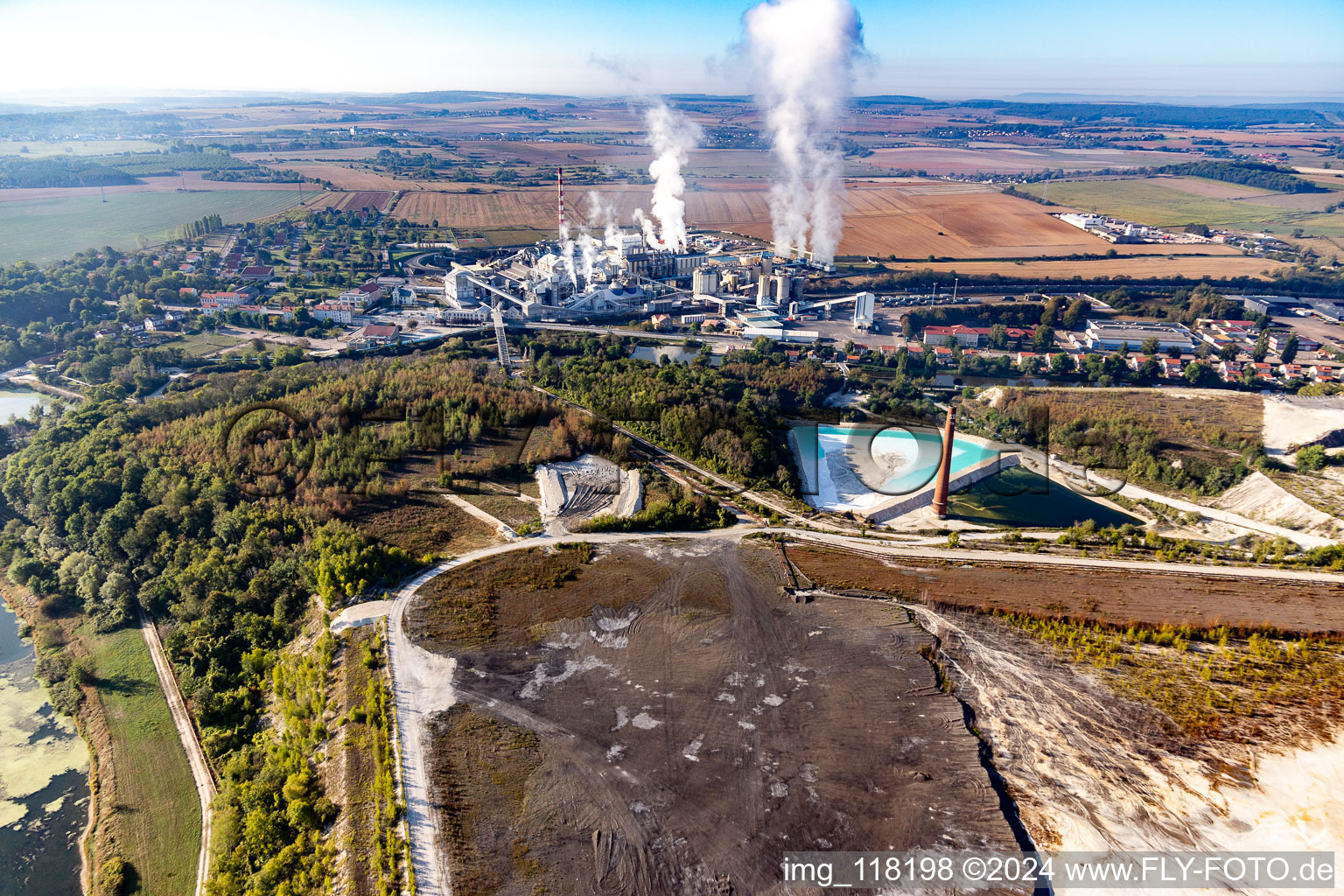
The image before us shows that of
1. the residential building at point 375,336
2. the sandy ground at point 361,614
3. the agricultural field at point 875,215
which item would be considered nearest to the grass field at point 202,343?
the residential building at point 375,336

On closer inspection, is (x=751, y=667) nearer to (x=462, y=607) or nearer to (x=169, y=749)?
(x=462, y=607)

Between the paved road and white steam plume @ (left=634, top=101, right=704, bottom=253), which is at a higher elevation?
white steam plume @ (left=634, top=101, right=704, bottom=253)

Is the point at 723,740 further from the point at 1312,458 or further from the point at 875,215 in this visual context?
the point at 875,215

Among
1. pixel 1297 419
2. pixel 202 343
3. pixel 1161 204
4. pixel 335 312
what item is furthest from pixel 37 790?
pixel 1161 204

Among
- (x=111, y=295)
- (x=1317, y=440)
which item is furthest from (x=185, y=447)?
(x=1317, y=440)

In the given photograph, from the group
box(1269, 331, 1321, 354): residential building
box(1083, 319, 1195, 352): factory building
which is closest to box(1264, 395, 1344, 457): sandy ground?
box(1269, 331, 1321, 354): residential building

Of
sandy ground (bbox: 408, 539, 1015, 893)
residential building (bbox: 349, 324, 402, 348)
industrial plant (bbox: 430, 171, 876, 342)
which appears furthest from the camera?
industrial plant (bbox: 430, 171, 876, 342)

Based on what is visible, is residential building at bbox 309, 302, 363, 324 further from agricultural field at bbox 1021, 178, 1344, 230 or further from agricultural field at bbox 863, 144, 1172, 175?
agricultural field at bbox 863, 144, 1172, 175
